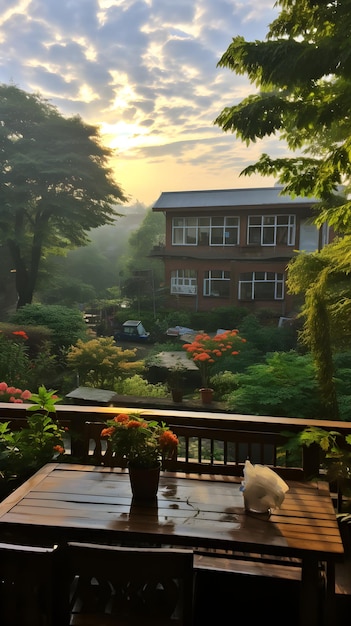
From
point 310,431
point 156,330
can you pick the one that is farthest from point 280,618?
point 156,330

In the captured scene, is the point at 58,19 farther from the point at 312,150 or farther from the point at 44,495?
the point at 44,495

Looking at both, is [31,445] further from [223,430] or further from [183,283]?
[183,283]

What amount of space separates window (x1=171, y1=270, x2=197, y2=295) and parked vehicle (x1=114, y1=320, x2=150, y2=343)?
1382 millimetres

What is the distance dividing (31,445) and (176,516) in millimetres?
870

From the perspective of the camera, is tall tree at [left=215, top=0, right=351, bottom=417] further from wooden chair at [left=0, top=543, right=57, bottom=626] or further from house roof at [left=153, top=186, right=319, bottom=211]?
house roof at [left=153, top=186, right=319, bottom=211]

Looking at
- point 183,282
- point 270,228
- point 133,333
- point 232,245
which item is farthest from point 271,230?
point 133,333

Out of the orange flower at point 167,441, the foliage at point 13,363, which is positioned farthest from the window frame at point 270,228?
the orange flower at point 167,441

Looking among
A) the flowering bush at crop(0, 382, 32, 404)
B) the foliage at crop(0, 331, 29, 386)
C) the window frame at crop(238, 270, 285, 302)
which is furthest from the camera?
the window frame at crop(238, 270, 285, 302)

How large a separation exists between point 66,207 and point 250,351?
7.37 metres

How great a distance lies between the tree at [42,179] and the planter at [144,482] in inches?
457

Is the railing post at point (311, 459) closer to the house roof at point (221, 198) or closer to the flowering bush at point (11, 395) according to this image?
the flowering bush at point (11, 395)

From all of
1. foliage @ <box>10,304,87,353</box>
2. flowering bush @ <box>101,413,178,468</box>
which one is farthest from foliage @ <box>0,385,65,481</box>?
foliage @ <box>10,304,87,353</box>

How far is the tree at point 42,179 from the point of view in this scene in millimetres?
12727

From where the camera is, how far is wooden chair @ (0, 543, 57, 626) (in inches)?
40.8
